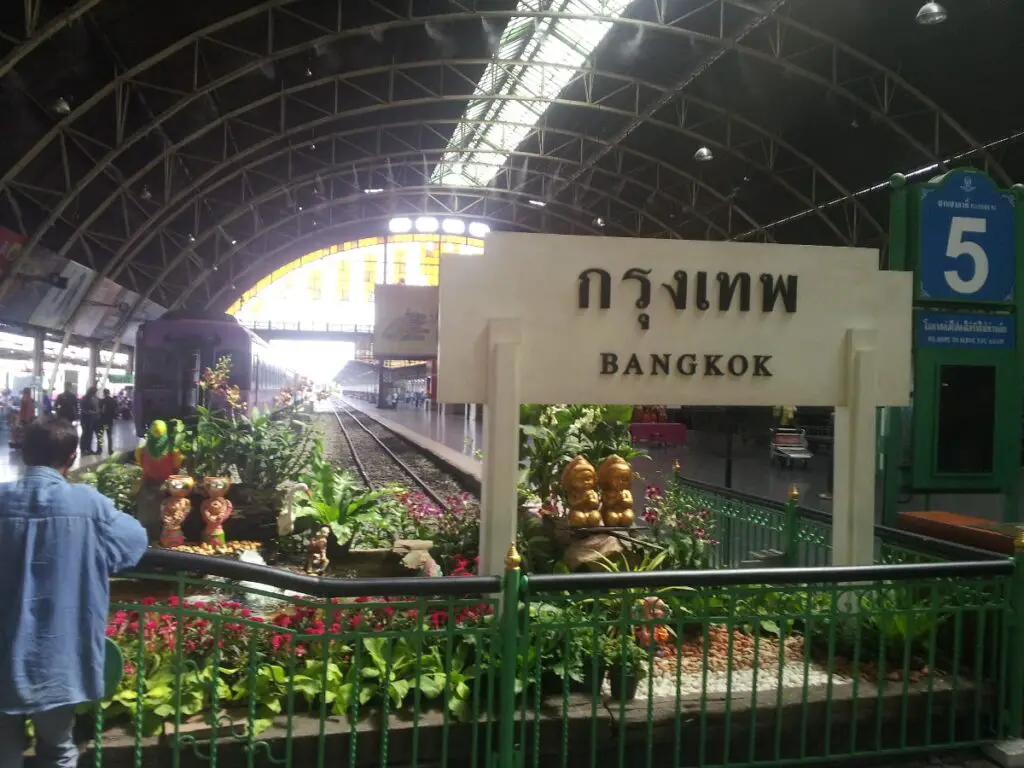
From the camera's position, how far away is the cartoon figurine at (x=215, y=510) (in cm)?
543

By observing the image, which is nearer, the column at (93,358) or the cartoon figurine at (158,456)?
the cartoon figurine at (158,456)

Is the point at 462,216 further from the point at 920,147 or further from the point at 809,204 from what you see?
the point at 920,147

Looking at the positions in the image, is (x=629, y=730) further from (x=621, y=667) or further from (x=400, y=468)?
(x=400, y=468)

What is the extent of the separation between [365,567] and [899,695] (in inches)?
145

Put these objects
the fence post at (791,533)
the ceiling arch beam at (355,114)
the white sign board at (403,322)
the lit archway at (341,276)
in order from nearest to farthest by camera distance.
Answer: the fence post at (791,533) < the white sign board at (403,322) < the ceiling arch beam at (355,114) < the lit archway at (341,276)

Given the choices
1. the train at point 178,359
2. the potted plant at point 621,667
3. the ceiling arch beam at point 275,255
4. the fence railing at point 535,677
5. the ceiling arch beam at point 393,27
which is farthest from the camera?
the ceiling arch beam at point 275,255

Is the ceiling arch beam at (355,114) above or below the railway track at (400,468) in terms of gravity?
above

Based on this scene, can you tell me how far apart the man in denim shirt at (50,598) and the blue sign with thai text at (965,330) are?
177 inches

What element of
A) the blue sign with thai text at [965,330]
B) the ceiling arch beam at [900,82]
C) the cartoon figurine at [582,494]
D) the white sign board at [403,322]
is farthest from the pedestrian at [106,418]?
the blue sign with thai text at [965,330]

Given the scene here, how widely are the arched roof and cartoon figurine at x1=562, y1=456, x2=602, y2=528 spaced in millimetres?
11682

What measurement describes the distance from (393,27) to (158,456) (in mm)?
12279

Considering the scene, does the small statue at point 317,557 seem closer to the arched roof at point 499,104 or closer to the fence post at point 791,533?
the fence post at point 791,533

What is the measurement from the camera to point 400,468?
1564 centimetres

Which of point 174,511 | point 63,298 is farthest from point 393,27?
point 174,511
